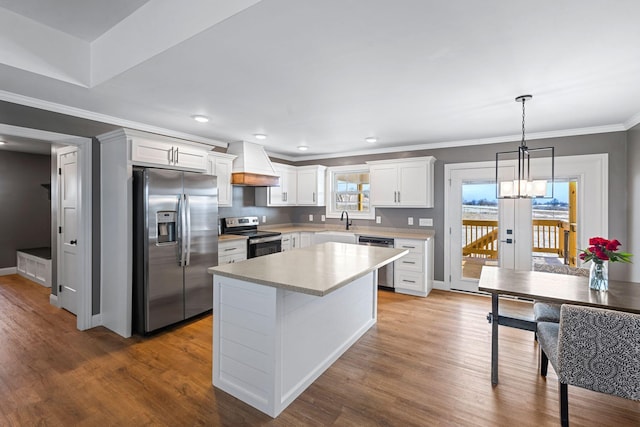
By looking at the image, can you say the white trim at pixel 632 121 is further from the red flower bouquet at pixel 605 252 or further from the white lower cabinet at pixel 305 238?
the white lower cabinet at pixel 305 238

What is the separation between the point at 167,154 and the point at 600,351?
4.08 metres

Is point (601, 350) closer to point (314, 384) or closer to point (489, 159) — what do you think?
point (314, 384)

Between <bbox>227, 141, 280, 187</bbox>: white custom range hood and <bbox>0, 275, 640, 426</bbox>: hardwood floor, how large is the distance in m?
2.23

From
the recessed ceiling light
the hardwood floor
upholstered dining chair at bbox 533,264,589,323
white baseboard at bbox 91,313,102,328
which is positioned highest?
the recessed ceiling light

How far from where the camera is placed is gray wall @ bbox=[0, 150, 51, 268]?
552cm

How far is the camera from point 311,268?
227 cm

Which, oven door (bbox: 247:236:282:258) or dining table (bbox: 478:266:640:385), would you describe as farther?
oven door (bbox: 247:236:282:258)

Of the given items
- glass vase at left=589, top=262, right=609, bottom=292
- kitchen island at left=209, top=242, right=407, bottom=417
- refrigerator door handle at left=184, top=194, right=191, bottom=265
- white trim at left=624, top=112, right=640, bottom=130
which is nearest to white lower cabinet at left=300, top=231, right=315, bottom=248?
refrigerator door handle at left=184, top=194, right=191, bottom=265

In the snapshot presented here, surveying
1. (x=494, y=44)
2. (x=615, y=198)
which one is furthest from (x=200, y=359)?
(x=615, y=198)

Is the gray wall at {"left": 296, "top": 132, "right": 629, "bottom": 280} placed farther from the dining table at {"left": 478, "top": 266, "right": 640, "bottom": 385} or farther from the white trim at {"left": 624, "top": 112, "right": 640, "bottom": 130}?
the dining table at {"left": 478, "top": 266, "right": 640, "bottom": 385}

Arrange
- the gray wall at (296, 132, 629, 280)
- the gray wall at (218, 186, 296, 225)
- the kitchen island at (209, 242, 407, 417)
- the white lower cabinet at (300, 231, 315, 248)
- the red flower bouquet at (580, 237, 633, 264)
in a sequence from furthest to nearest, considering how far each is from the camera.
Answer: the white lower cabinet at (300, 231, 315, 248) < the gray wall at (218, 186, 296, 225) < the gray wall at (296, 132, 629, 280) < the red flower bouquet at (580, 237, 633, 264) < the kitchen island at (209, 242, 407, 417)

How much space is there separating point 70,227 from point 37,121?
4.55 feet

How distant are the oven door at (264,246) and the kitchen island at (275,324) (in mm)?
1908

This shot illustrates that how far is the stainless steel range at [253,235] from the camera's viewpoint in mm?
4465
